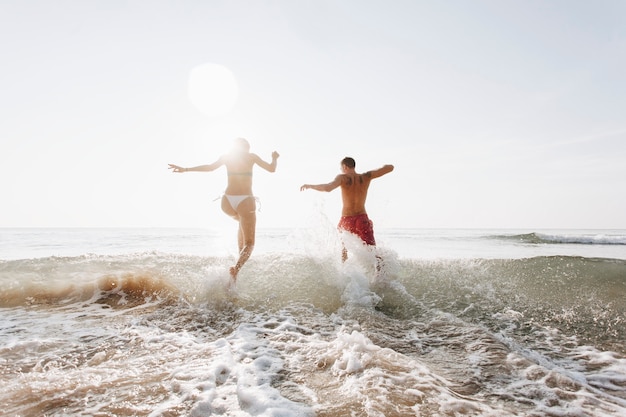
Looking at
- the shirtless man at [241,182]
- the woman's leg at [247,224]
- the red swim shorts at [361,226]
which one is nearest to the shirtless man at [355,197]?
the red swim shorts at [361,226]

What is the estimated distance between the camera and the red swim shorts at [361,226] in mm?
6930

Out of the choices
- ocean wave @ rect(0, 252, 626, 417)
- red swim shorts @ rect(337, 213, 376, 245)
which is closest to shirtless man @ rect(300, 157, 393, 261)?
red swim shorts @ rect(337, 213, 376, 245)

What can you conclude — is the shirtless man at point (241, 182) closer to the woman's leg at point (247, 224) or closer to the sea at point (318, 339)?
the woman's leg at point (247, 224)

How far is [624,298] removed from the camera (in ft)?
18.9

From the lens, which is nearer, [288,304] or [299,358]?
[299,358]

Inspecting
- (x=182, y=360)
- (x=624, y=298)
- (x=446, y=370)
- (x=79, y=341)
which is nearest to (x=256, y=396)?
(x=182, y=360)

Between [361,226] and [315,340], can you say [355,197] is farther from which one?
[315,340]

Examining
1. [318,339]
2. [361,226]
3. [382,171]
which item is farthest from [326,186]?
[318,339]

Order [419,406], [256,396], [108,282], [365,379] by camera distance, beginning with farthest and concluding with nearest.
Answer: [108,282] → [365,379] → [256,396] → [419,406]

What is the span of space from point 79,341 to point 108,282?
2.97m

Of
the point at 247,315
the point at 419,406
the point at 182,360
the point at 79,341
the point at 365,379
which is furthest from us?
the point at 247,315

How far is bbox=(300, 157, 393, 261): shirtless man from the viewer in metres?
6.96

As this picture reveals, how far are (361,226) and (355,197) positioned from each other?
1.93 ft

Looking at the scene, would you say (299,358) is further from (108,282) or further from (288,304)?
(108,282)
